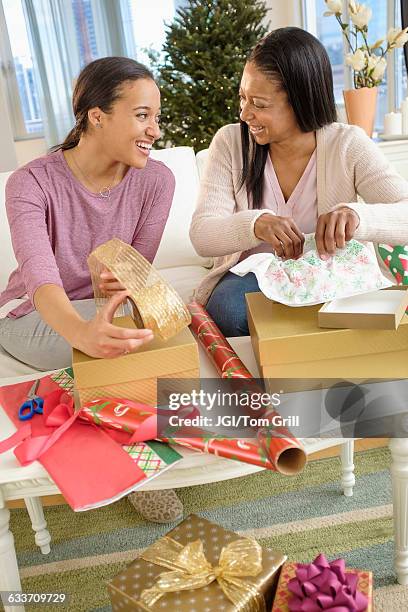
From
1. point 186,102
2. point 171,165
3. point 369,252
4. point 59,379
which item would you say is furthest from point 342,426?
point 186,102

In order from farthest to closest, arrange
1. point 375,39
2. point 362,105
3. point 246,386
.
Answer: point 375,39
point 362,105
point 246,386

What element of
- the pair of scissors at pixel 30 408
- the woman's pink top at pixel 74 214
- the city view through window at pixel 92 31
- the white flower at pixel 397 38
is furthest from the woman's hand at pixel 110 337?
the city view through window at pixel 92 31

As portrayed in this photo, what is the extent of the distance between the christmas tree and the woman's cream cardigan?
1.42 meters

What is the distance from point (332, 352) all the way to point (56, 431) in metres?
0.47

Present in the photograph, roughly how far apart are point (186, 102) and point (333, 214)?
6.84ft

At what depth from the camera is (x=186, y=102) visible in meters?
3.16

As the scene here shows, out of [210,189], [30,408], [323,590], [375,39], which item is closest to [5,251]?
[210,189]

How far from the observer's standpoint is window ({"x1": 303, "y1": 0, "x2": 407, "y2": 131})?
3.67 meters

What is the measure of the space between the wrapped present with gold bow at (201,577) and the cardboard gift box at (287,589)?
0.6 inches

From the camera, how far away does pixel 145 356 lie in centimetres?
102

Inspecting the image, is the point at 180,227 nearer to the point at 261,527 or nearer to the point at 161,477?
the point at 261,527

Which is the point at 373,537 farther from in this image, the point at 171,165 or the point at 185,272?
the point at 171,165

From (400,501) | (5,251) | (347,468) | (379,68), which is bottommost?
(347,468)

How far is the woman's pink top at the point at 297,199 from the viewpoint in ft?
5.62
